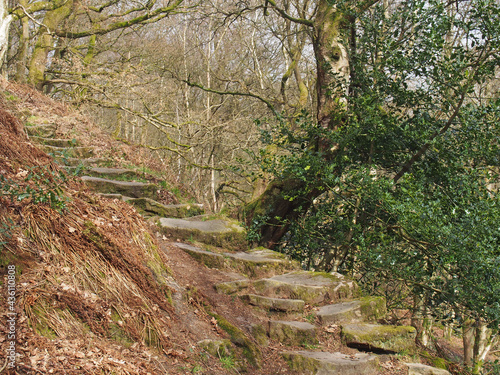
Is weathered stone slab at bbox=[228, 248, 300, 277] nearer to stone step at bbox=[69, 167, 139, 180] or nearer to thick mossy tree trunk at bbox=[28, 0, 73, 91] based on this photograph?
stone step at bbox=[69, 167, 139, 180]

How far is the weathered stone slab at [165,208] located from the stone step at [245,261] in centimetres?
106

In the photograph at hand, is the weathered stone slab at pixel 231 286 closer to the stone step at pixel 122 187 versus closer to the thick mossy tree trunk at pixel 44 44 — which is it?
the stone step at pixel 122 187

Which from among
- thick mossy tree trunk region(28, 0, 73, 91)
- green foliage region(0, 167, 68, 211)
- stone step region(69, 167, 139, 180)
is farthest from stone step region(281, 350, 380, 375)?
thick mossy tree trunk region(28, 0, 73, 91)

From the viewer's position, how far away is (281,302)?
5305 millimetres

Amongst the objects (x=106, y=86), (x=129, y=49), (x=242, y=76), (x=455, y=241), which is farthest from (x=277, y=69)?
(x=455, y=241)

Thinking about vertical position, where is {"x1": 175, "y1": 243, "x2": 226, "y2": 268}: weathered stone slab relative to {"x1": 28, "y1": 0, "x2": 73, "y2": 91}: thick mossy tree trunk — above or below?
below

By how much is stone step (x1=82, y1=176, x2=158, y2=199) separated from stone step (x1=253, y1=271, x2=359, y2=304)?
2674 millimetres

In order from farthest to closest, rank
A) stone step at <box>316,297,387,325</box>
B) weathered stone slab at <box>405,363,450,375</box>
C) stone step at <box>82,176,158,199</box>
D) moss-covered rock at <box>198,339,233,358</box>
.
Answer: stone step at <box>82,176,158,199</box>, stone step at <box>316,297,387,325</box>, weathered stone slab at <box>405,363,450,375</box>, moss-covered rock at <box>198,339,233,358</box>

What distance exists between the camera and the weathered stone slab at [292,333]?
492 cm

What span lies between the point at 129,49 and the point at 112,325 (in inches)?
515

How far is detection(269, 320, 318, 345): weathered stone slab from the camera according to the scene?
16.1ft

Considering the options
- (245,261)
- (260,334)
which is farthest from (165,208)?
(260,334)

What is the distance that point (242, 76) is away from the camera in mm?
15422

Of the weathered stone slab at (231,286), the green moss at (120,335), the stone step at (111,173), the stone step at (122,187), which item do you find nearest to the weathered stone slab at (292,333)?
the weathered stone slab at (231,286)
